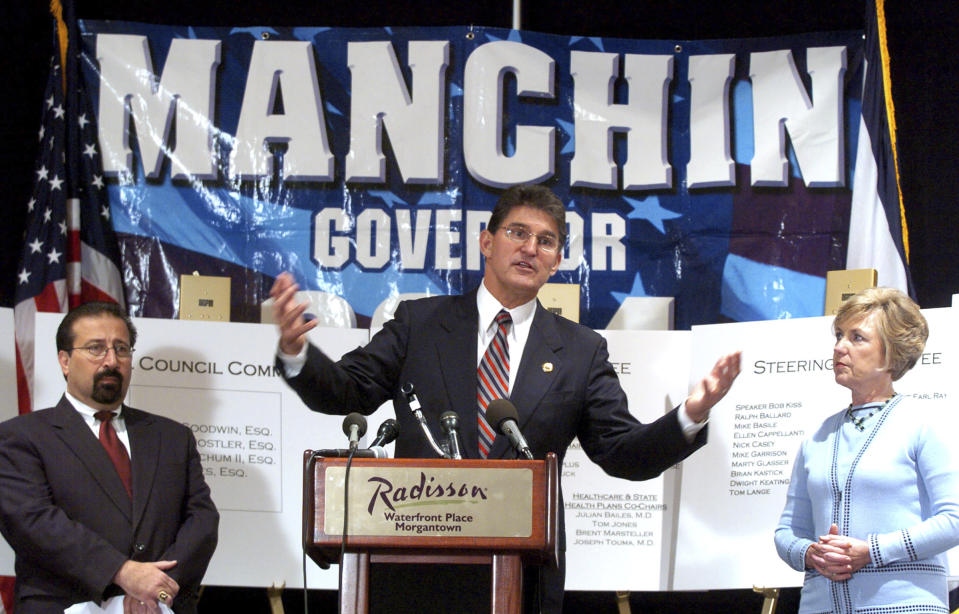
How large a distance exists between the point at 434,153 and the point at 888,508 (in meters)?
2.56

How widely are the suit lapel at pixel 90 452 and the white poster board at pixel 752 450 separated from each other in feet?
6.81

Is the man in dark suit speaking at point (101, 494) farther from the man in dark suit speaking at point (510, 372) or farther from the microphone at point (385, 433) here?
the microphone at point (385, 433)

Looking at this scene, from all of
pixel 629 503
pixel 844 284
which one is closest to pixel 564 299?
pixel 629 503

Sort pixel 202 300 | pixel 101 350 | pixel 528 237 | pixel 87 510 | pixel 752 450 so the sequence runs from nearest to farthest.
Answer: pixel 528 237 < pixel 87 510 < pixel 101 350 < pixel 752 450 < pixel 202 300

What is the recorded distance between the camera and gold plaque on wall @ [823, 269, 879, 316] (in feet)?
13.6

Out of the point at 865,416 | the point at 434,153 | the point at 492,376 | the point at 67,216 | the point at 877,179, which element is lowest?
the point at 865,416

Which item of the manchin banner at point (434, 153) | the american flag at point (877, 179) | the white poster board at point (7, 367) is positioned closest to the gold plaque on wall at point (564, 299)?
the manchin banner at point (434, 153)

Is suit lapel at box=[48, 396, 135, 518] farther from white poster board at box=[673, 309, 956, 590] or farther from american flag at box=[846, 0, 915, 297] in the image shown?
american flag at box=[846, 0, 915, 297]

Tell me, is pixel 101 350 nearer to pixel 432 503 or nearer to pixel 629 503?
pixel 432 503

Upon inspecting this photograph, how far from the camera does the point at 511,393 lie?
2.78 m

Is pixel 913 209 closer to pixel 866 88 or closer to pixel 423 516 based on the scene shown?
pixel 866 88

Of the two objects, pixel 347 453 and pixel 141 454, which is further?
pixel 141 454

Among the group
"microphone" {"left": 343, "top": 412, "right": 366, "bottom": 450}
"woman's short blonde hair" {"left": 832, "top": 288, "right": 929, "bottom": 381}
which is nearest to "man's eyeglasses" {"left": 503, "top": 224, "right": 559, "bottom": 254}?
"microphone" {"left": 343, "top": 412, "right": 366, "bottom": 450}

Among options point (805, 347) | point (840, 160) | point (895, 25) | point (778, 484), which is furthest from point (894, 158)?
point (778, 484)
